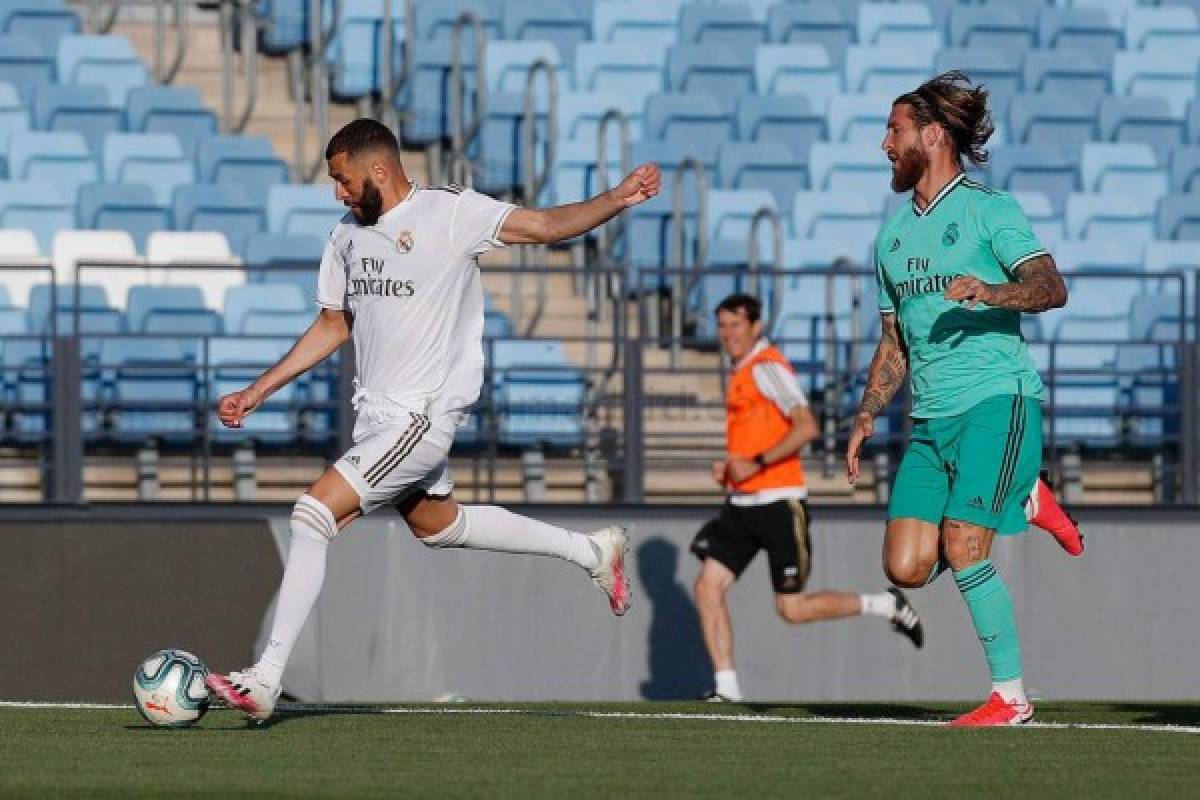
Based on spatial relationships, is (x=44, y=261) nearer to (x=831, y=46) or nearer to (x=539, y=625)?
(x=539, y=625)

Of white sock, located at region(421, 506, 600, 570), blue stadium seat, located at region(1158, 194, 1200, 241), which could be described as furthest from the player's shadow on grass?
blue stadium seat, located at region(1158, 194, 1200, 241)

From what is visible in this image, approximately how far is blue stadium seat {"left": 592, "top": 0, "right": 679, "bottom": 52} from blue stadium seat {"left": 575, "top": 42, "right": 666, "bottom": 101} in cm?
53

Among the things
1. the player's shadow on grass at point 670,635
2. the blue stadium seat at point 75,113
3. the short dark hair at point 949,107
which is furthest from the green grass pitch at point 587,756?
the blue stadium seat at point 75,113

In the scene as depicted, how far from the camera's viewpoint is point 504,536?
941 cm

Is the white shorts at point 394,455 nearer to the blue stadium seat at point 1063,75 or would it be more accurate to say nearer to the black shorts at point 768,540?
the black shorts at point 768,540

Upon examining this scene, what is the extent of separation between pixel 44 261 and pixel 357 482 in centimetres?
710

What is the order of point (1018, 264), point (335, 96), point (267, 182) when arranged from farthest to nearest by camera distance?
point (335, 96)
point (267, 182)
point (1018, 264)

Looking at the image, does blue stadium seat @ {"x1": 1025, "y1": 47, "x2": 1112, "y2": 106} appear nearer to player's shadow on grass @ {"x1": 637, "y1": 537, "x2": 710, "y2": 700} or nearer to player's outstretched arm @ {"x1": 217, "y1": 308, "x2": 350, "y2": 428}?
player's shadow on grass @ {"x1": 637, "y1": 537, "x2": 710, "y2": 700}

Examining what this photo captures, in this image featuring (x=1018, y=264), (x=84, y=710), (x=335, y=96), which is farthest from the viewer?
(x=335, y=96)

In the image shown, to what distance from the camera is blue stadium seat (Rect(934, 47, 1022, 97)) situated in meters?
19.9

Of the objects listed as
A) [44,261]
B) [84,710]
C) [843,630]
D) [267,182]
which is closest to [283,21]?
[267,182]

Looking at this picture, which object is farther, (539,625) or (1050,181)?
(1050,181)

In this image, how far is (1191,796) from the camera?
6730 millimetres

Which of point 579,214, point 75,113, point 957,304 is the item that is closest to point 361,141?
point 579,214
